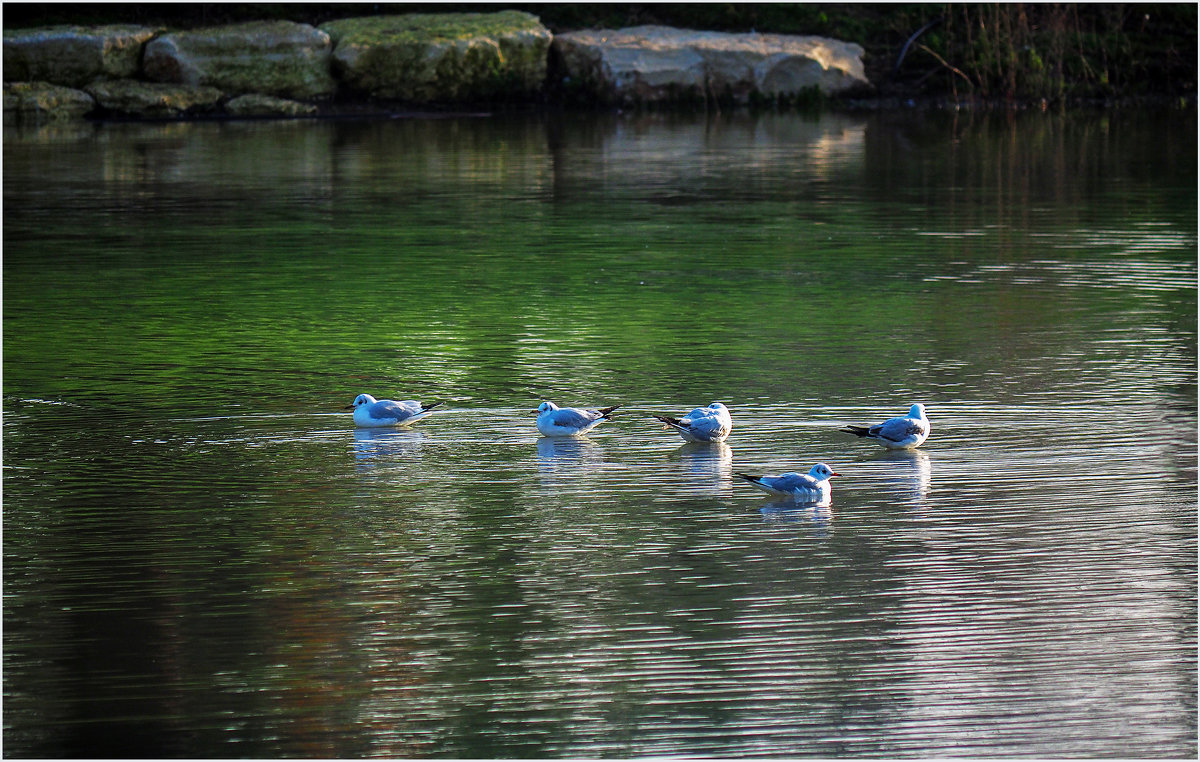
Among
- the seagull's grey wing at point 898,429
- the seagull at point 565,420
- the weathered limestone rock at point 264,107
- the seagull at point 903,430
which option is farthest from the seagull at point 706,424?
the weathered limestone rock at point 264,107

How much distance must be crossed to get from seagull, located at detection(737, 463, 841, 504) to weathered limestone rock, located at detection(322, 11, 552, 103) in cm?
2139

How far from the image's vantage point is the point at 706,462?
7141 mm

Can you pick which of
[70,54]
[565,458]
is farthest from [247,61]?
[565,458]

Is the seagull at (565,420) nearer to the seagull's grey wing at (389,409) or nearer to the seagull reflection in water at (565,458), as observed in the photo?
the seagull reflection in water at (565,458)

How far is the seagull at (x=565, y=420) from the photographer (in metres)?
7.40

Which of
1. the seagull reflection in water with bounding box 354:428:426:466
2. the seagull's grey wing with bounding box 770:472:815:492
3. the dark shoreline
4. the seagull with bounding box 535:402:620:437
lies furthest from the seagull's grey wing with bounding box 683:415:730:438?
the dark shoreline

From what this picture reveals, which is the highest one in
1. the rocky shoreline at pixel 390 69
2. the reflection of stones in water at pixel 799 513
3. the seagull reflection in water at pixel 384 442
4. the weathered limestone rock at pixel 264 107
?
the rocky shoreline at pixel 390 69

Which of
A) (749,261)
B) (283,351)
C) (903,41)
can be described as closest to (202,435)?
(283,351)

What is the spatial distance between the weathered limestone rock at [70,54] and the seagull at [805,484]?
22.6m

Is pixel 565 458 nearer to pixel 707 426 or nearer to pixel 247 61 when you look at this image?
pixel 707 426

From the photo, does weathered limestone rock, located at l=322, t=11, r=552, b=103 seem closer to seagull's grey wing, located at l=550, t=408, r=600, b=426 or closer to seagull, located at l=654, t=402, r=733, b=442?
seagull's grey wing, located at l=550, t=408, r=600, b=426

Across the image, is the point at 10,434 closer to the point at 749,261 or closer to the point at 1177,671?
the point at 1177,671

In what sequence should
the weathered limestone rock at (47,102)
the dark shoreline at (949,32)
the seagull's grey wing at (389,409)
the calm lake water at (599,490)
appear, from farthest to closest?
the dark shoreline at (949,32), the weathered limestone rock at (47,102), the seagull's grey wing at (389,409), the calm lake water at (599,490)

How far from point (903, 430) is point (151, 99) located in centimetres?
2143
